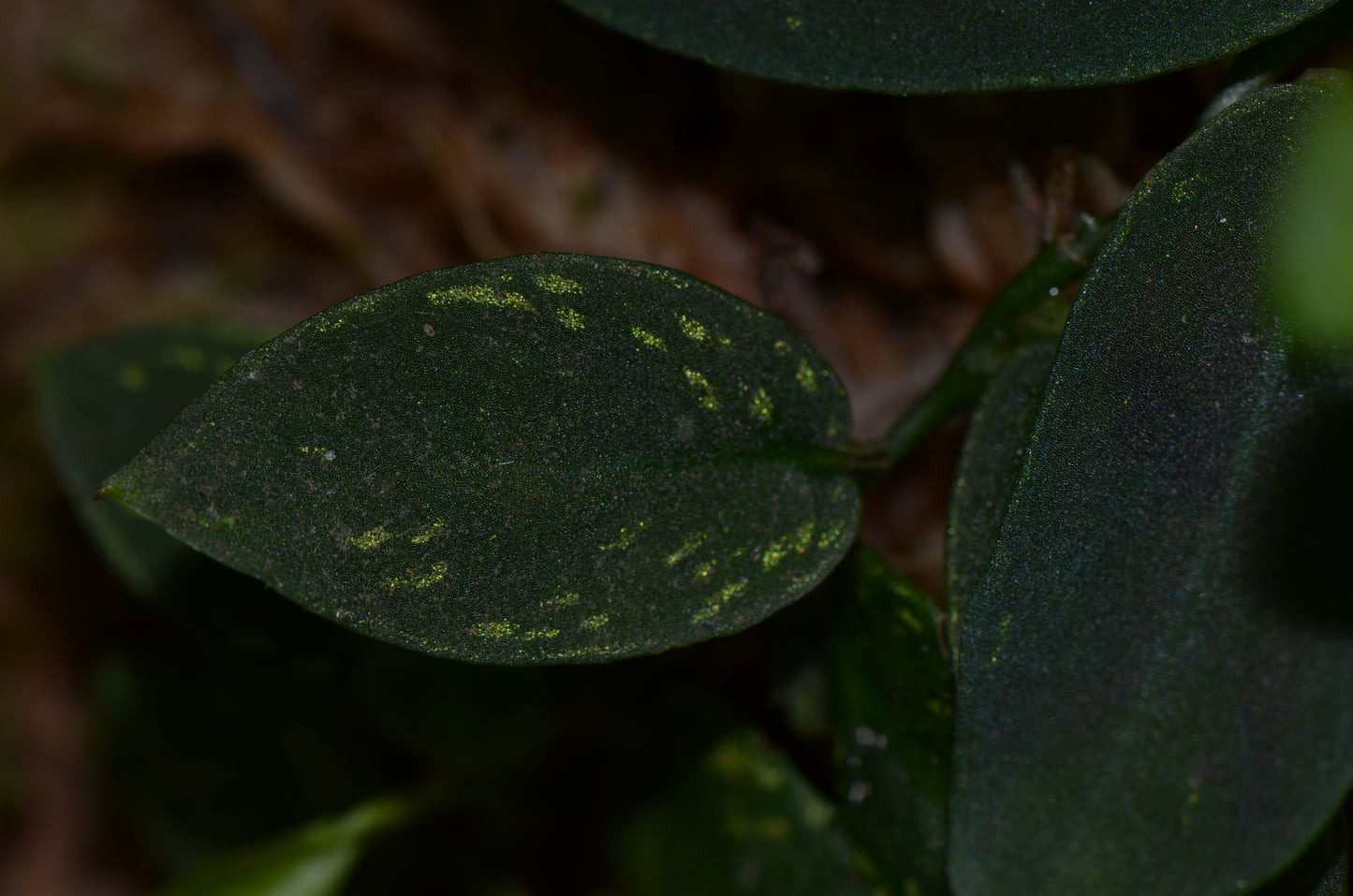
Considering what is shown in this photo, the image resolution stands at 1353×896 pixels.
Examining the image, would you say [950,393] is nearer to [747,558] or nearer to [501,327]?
[747,558]

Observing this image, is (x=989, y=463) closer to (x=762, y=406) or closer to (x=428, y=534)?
(x=762, y=406)

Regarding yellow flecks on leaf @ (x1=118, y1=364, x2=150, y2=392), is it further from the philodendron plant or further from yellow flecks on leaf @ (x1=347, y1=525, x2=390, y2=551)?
yellow flecks on leaf @ (x1=347, y1=525, x2=390, y2=551)

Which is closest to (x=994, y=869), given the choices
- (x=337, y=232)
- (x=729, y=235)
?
(x=729, y=235)

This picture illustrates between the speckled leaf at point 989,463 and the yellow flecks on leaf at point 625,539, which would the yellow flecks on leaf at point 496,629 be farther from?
the speckled leaf at point 989,463

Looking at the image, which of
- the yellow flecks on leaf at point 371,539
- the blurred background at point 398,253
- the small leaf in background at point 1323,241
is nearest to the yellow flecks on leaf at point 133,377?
the blurred background at point 398,253

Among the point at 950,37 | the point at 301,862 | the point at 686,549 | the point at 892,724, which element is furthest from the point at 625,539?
the point at 301,862

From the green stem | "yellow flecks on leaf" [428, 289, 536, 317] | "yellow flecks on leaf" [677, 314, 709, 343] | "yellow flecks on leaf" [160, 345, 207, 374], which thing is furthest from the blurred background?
"yellow flecks on leaf" [428, 289, 536, 317]

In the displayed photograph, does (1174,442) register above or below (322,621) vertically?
above
